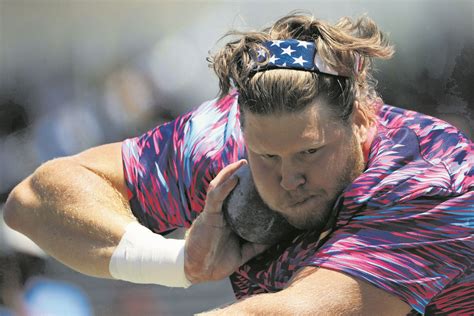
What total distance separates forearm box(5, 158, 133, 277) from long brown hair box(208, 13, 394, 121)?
603 millimetres

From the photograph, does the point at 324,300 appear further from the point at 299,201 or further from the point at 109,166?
the point at 109,166

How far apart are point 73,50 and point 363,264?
3.00 metres

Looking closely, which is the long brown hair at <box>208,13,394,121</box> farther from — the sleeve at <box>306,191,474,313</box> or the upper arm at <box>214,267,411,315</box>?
the upper arm at <box>214,267,411,315</box>

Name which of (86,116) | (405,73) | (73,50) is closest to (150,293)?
(86,116)

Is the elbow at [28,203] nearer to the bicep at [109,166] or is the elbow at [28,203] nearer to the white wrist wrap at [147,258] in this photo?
the bicep at [109,166]

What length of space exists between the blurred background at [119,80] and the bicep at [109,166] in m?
1.56

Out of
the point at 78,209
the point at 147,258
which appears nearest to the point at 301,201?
the point at 147,258

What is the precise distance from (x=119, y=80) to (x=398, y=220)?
8.96 feet

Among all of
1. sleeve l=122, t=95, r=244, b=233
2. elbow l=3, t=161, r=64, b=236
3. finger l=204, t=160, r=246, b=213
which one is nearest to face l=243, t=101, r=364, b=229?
finger l=204, t=160, r=246, b=213

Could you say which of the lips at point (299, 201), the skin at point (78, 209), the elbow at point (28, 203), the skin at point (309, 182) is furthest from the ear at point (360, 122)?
the elbow at point (28, 203)

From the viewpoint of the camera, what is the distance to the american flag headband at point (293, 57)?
2.32m

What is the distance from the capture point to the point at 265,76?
232 centimetres

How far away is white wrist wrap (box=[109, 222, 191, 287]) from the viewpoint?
2.66 metres

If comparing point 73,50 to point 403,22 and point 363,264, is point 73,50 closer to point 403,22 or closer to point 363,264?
point 403,22
